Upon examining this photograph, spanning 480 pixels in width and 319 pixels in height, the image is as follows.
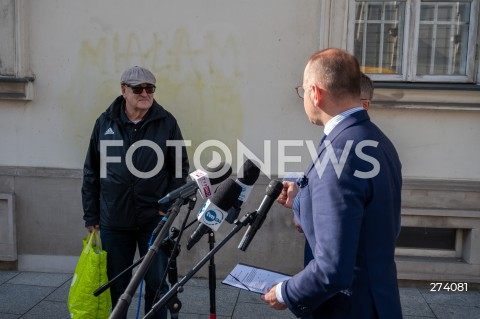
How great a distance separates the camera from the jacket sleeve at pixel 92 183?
364cm

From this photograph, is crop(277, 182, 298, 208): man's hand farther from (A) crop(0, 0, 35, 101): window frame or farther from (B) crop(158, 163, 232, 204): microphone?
(A) crop(0, 0, 35, 101): window frame

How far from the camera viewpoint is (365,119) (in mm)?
1944

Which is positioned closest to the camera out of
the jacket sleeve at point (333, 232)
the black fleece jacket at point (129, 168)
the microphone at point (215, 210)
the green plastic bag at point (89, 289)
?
the jacket sleeve at point (333, 232)

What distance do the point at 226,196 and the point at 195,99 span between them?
2786 mm

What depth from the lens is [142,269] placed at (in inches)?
80.3

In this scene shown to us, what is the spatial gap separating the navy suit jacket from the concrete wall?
2.86m

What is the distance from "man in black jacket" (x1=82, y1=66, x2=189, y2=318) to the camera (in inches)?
137

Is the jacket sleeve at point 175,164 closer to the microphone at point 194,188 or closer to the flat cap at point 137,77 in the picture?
the flat cap at point 137,77

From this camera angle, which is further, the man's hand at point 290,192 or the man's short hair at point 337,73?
the man's hand at point 290,192

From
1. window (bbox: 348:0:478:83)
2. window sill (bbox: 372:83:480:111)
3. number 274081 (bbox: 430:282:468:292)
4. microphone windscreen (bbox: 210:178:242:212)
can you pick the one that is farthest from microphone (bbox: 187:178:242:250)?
number 274081 (bbox: 430:282:468:292)

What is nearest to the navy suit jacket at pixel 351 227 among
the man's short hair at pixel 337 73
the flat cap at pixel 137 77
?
the man's short hair at pixel 337 73

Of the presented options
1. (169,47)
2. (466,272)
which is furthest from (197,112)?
(466,272)

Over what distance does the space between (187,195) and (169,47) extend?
2.82 metres

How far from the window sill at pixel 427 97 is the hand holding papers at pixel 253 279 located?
114 inches
